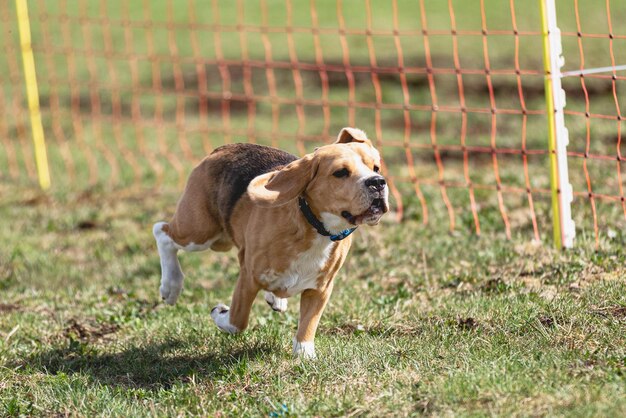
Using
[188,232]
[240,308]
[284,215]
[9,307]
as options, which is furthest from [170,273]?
[9,307]

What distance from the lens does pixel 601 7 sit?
1830 centimetres

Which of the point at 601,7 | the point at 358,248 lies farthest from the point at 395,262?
the point at 601,7

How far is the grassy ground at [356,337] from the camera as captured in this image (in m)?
4.68

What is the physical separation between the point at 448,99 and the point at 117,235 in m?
6.79

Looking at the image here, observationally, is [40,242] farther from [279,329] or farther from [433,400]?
[433,400]

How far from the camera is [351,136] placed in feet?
17.8

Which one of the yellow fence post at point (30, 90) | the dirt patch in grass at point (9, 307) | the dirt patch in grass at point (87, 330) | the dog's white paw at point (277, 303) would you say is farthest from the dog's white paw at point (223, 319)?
the yellow fence post at point (30, 90)

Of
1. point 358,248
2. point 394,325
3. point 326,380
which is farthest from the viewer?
point 358,248

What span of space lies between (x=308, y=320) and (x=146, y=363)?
41.7 inches

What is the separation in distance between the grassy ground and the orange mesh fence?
1.01 meters

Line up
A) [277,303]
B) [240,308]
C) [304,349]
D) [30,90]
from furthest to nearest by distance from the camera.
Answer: [30,90]
[277,303]
[240,308]
[304,349]

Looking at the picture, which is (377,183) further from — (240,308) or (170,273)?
(170,273)

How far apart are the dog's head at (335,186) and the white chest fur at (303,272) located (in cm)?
18

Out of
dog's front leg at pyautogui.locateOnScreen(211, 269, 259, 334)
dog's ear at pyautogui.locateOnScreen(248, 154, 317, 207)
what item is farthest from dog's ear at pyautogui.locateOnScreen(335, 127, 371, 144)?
dog's front leg at pyautogui.locateOnScreen(211, 269, 259, 334)
